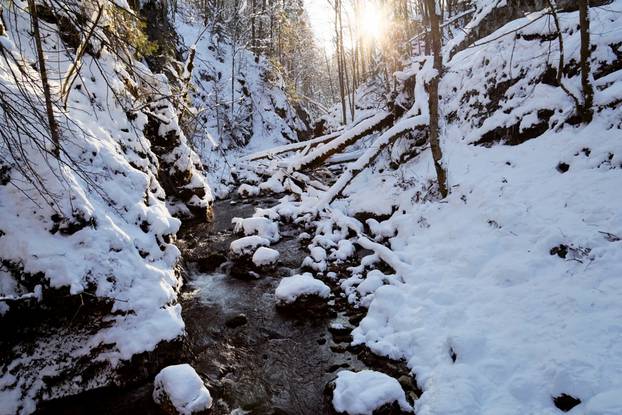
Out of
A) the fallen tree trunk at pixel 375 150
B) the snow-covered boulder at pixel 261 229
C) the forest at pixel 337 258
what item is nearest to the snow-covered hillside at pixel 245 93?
the snow-covered boulder at pixel 261 229

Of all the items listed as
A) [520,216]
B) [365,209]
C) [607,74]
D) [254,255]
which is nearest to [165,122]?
[254,255]

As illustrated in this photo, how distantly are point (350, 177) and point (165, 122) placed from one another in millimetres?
4730

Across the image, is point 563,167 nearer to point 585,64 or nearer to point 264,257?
point 585,64

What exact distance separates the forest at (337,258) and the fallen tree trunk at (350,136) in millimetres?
1661

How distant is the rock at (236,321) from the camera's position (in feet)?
18.4

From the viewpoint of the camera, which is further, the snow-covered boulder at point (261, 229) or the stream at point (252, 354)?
the snow-covered boulder at point (261, 229)

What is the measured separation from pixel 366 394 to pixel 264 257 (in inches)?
166

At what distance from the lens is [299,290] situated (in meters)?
5.93

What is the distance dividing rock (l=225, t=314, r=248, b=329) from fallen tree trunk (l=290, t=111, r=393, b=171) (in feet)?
19.2

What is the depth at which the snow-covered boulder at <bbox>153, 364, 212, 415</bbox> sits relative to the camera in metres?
3.76

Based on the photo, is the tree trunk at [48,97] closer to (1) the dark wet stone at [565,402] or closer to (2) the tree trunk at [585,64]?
(1) the dark wet stone at [565,402]

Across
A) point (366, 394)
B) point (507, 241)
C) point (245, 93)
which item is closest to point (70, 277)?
point (366, 394)

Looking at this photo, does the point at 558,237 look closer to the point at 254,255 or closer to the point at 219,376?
the point at 219,376

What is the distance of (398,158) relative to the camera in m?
9.80
